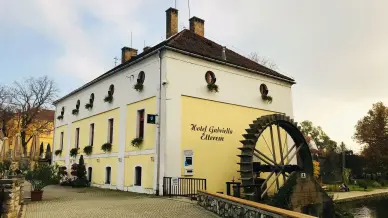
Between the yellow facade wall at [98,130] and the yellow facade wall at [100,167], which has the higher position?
the yellow facade wall at [98,130]

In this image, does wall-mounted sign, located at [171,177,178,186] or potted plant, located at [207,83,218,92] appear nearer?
wall-mounted sign, located at [171,177,178,186]

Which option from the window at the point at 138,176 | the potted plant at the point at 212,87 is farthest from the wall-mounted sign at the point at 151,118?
the potted plant at the point at 212,87

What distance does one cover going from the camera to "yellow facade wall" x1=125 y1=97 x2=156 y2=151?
16.5 metres

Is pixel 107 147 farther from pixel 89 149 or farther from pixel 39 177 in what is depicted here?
pixel 39 177

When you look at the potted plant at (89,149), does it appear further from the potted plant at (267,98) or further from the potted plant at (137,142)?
the potted plant at (267,98)

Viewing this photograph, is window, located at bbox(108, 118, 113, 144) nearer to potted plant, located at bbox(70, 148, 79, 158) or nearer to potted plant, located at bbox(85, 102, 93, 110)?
potted plant, located at bbox(85, 102, 93, 110)

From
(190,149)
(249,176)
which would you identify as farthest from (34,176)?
(249,176)

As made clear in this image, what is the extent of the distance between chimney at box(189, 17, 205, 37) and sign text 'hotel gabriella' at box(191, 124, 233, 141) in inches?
284

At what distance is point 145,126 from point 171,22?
738 cm

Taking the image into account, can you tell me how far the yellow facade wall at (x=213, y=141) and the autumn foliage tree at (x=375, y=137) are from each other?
1058 inches

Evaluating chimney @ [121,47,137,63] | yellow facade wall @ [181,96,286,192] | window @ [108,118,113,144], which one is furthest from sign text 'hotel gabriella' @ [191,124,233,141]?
chimney @ [121,47,137,63]

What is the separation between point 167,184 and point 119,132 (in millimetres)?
5478

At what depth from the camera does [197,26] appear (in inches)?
865

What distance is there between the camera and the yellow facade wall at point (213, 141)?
16.5 m
